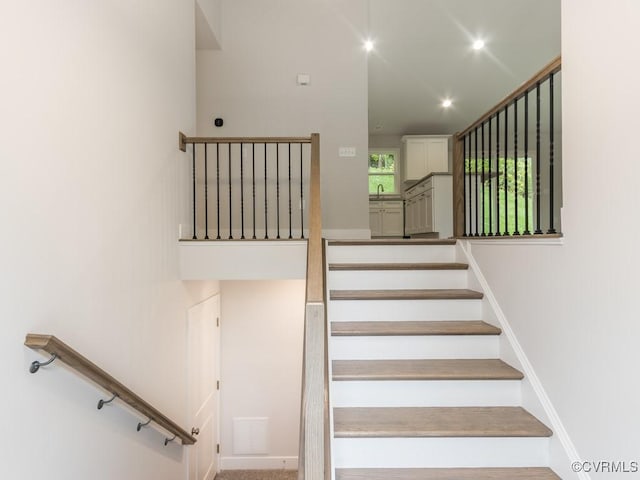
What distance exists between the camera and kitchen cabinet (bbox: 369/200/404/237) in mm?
8555

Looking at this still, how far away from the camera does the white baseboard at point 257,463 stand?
4.51 metres

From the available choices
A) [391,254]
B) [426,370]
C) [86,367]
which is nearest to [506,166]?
[391,254]

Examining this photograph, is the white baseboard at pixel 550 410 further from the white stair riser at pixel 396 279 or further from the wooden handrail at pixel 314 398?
the wooden handrail at pixel 314 398

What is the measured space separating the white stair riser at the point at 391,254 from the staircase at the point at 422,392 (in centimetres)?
31

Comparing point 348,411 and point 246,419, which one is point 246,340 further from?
point 348,411

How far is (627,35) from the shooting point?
4.64 feet

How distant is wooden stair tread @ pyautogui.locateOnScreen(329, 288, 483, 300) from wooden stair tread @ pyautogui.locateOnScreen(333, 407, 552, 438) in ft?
2.46

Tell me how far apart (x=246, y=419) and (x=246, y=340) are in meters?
0.93

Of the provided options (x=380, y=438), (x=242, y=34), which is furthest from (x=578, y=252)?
(x=242, y=34)

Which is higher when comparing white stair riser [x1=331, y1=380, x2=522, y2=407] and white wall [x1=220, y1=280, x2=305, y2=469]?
white stair riser [x1=331, y1=380, x2=522, y2=407]

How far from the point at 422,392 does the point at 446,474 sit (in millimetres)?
412

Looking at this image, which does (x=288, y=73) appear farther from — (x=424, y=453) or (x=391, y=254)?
(x=424, y=453)

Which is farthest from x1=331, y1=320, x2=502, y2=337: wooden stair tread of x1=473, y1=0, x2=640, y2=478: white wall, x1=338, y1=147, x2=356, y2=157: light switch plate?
x1=338, y1=147, x2=356, y2=157: light switch plate

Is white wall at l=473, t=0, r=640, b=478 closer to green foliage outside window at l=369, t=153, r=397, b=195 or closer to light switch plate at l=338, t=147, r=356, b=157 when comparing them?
light switch plate at l=338, t=147, r=356, b=157
